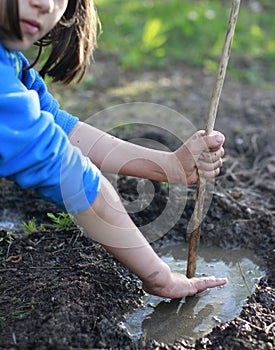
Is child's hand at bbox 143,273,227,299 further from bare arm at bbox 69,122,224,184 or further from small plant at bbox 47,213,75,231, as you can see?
small plant at bbox 47,213,75,231

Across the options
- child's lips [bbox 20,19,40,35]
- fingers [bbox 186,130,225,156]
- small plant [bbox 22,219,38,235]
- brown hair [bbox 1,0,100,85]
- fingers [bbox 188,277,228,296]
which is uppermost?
child's lips [bbox 20,19,40,35]

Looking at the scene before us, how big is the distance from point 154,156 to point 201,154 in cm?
20

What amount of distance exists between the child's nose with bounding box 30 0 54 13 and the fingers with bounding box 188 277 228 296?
1.14 metres

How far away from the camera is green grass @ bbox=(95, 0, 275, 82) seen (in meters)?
5.59

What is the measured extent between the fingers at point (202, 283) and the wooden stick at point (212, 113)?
114 millimetres

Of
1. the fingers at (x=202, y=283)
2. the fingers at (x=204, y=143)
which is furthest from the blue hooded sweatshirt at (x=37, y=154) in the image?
the fingers at (x=202, y=283)

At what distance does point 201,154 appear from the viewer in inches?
93.8

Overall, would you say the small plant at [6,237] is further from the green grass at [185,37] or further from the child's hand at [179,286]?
the green grass at [185,37]

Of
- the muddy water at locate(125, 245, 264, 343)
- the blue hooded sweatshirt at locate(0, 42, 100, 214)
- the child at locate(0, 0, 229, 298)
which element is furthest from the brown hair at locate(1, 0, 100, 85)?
the muddy water at locate(125, 245, 264, 343)

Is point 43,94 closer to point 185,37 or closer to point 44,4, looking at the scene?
point 44,4

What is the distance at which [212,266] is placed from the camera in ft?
9.04

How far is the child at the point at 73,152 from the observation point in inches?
73.1

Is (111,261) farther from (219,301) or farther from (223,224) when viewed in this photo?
(223,224)

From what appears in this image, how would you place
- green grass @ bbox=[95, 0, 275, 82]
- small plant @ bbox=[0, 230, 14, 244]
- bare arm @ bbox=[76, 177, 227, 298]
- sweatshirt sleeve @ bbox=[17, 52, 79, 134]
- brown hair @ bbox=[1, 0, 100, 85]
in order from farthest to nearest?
1. green grass @ bbox=[95, 0, 275, 82]
2. small plant @ bbox=[0, 230, 14, 244]
3. brown hair @ bbox=[1, 0, 100, 85]
4. sweatshirt sleeve @ bbox=[17, 52, 79, 134]
5. bare arm @ bbox=[76, 177, 227, 298]
